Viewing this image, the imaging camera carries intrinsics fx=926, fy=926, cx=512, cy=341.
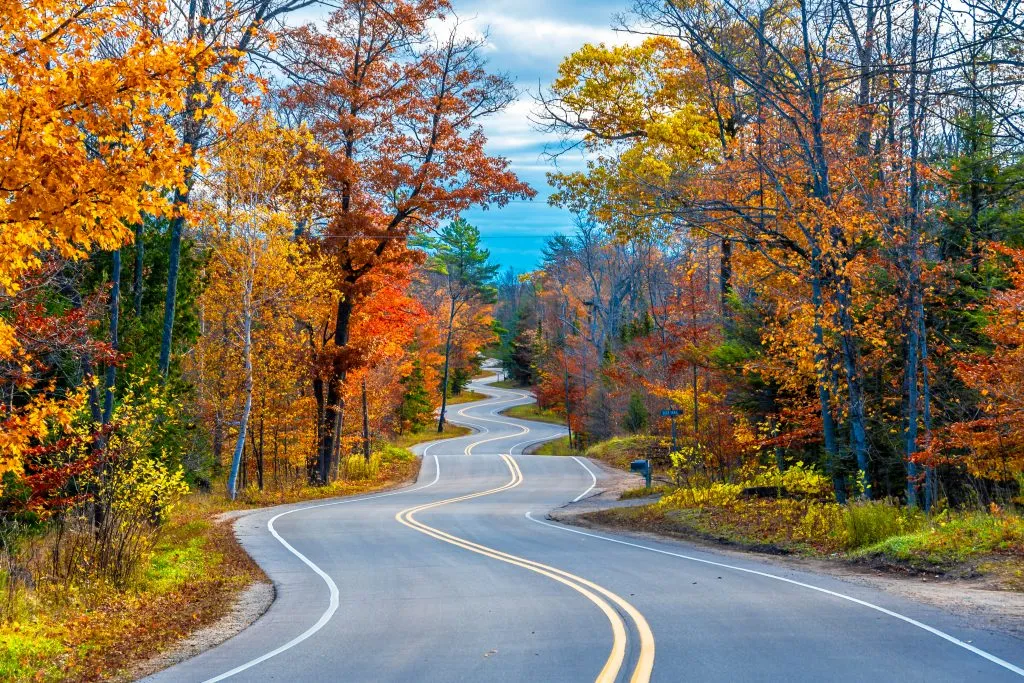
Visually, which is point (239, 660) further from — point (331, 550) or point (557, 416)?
point (557, 416)

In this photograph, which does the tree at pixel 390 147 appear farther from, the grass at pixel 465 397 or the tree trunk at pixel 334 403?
the grass at pixel 465 397

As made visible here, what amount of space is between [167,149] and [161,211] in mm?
700

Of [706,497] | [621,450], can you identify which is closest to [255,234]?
[706,497]

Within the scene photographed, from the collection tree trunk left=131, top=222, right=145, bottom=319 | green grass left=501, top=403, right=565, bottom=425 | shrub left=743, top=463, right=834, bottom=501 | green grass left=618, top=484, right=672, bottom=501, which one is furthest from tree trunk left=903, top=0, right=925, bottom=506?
green grass left=501, top=403, right=565, bottom=425

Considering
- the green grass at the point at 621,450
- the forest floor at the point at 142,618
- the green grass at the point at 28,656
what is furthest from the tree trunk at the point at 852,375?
the green grass at the point at 621,450

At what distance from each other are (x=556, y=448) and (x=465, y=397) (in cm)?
4203

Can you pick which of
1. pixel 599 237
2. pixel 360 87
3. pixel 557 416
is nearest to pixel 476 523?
pixel 360 87

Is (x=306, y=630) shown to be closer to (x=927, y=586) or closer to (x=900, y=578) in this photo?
(x=927, y=586)

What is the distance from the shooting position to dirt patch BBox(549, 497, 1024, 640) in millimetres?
10102

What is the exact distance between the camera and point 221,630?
35.7 ft

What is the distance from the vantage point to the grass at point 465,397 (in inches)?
3826

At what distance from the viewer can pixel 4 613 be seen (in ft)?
33.4

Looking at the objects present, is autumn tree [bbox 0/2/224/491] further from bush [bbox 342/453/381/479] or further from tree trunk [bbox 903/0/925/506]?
bush [bbox 342/453/381/479]

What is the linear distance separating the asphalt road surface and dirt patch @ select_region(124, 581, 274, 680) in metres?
0.21
